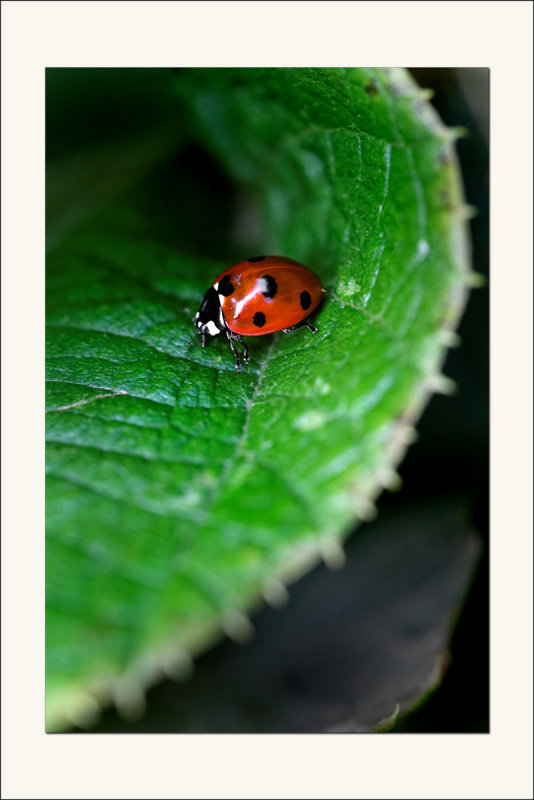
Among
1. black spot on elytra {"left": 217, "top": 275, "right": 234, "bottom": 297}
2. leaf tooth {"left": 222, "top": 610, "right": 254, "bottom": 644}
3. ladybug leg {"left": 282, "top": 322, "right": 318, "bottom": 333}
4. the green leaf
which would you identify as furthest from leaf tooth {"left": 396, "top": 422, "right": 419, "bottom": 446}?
black spot on elytra {"left": 217, "top": 275, "right": 234, "bottom": 297}

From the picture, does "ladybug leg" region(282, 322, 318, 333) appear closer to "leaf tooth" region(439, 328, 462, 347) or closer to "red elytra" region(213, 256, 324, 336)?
"red elytra" region(213, 256, 324, 336)

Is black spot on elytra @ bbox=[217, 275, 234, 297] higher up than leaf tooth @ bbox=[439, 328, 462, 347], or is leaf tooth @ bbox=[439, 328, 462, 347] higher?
black spot on elytra @ bbox=[217, 275, 234, 297]

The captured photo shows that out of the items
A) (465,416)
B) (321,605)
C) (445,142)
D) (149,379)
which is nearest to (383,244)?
(445,142)

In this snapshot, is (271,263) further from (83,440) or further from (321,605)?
(321,605)

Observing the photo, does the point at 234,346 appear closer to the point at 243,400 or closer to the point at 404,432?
the point at 243,400

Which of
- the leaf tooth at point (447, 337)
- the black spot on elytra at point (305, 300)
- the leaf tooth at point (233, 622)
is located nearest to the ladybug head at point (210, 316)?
the black spot on elytra at point (305, 300)

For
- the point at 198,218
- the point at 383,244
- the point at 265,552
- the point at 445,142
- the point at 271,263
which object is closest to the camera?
the point at 265,552

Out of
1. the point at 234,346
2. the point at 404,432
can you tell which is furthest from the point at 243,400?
the point at 404,432
